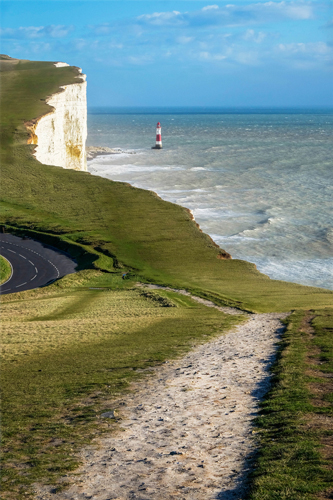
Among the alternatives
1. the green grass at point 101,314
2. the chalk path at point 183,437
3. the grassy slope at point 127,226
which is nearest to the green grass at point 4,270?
the green grass at point 101,314

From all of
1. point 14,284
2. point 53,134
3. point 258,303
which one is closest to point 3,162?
point 53,134

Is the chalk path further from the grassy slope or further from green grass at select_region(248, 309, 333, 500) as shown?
the grassy slope

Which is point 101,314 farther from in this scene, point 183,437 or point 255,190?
point 255,190

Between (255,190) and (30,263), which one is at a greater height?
(255,190)

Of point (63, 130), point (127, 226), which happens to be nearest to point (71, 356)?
point (127, 226)

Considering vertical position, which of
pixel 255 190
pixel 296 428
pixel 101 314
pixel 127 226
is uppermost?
pixel 255 190

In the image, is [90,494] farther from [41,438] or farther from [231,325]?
[231,325]
